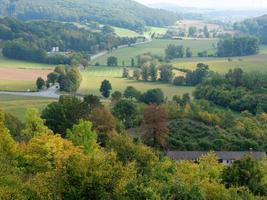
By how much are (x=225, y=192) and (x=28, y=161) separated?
13.2 meters

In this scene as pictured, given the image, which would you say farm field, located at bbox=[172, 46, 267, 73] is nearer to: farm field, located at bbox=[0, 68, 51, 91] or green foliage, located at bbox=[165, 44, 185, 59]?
green foliage, located at bbox=[165, 44, 185, 59]

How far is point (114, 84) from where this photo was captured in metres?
99.9

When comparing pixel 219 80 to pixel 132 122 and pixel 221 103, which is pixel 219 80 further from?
pixel 132 122

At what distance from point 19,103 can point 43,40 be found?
76802 mm

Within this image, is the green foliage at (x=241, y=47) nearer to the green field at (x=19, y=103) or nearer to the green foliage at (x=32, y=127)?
the green field at (x=19, y=103)

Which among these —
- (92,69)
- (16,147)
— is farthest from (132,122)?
(92,69)

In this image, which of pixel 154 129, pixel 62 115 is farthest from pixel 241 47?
pixel 62 115

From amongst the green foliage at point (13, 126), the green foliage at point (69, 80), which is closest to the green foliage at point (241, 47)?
the green foliage at point (69, 80)

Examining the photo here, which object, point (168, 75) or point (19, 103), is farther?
point (168, 75)

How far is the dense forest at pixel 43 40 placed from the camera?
131 metres

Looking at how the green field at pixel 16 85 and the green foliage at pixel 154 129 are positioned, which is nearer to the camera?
the green foliage at pixel 154 129

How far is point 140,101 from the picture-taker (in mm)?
81312

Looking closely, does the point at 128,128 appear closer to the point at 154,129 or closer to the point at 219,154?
the point at 154,129

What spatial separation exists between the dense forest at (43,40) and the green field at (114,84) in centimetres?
1980
